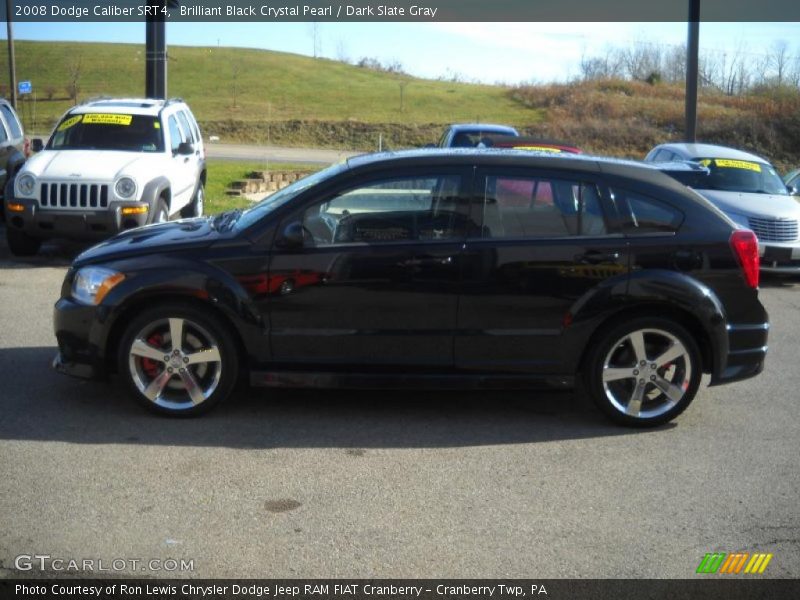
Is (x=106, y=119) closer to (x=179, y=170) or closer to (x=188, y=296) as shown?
(x=179, y=170)

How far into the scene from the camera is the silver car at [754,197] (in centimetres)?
1235

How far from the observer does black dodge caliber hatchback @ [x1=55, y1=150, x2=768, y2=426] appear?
20.1 ft

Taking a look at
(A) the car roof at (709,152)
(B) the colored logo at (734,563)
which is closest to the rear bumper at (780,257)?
(A) the car roof at (709,152)

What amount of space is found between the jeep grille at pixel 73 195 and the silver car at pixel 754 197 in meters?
7.32

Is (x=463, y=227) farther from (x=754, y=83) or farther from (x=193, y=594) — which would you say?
(x=754, y=83)

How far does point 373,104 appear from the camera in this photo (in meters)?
64.9

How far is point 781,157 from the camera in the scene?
1720 inches

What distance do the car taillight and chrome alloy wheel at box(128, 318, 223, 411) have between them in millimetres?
3363

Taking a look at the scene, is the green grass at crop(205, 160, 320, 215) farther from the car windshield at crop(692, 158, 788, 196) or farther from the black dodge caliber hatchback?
the black dodge caliber hatchback

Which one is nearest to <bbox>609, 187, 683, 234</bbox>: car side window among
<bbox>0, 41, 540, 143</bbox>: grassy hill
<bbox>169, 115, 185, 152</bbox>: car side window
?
<bbox>169, 115, 185, 152</bbox>: car side window

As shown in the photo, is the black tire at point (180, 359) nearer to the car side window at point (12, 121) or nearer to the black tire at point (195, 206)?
the black tire at point (195, 206)

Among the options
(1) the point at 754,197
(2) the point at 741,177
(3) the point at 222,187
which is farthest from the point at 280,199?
(3) the point at 222,187

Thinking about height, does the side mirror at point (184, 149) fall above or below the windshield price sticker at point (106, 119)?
below

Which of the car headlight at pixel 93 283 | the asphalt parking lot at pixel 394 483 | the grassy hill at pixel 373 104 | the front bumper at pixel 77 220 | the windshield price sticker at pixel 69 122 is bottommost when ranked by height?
the asphalt parking lot at pixel 394 483
